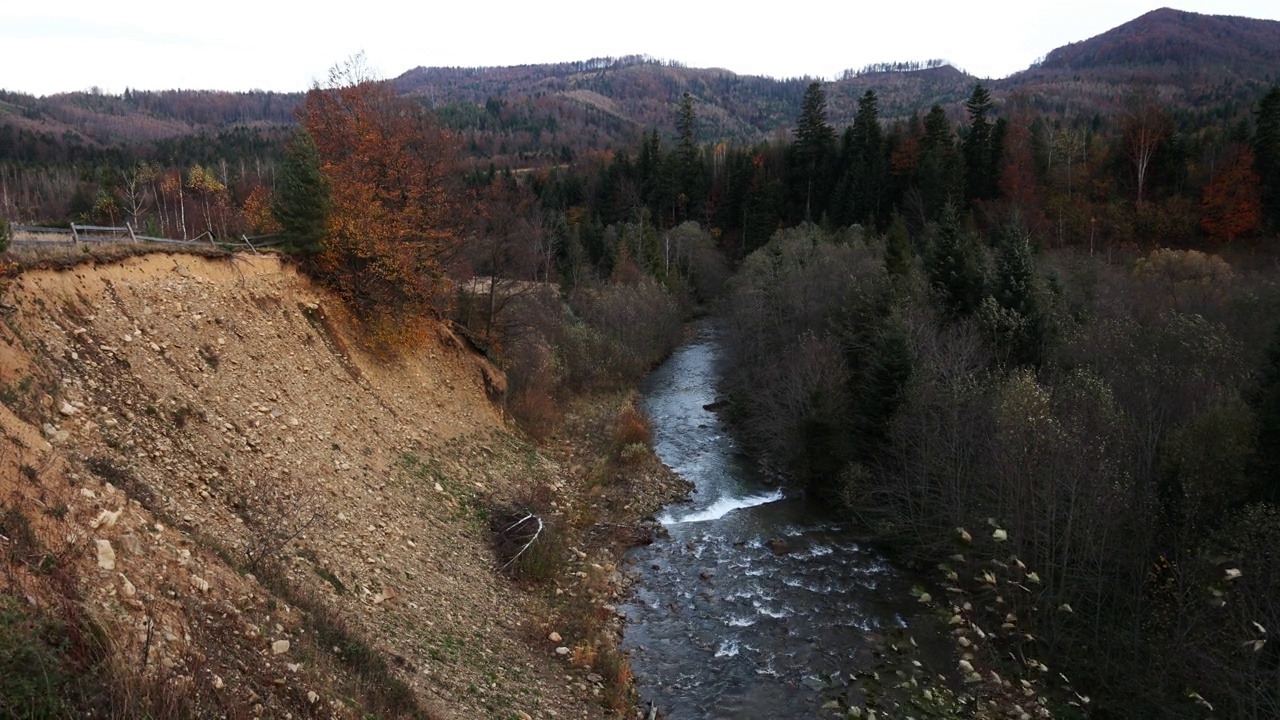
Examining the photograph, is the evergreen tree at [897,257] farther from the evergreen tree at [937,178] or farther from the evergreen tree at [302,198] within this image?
the evergreen tree at [302,198]

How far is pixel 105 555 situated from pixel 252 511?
5565mm

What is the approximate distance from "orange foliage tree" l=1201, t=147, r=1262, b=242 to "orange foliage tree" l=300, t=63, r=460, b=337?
50552 mm

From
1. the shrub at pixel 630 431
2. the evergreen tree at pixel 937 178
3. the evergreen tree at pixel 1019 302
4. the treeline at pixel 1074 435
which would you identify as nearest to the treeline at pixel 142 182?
the shrub at pixel 630 431

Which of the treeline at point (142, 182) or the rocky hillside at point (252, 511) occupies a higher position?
the treeline at point (142, 182)

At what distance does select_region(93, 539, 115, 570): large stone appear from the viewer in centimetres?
955

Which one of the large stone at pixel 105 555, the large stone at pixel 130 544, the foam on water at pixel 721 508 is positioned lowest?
the foam on water at pixel 721 508

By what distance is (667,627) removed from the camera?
19281 mm

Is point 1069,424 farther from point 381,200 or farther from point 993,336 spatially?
point 381,200

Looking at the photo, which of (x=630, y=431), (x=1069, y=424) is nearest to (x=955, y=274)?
(x=1069, y=424)

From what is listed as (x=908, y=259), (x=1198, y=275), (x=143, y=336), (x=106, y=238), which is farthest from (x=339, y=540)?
(x=1198, y=275)

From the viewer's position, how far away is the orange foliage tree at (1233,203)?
48.0 metres

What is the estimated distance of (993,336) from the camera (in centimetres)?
2900

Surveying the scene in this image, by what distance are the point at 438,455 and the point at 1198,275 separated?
39500 mm

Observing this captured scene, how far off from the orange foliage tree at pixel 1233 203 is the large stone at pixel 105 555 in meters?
60.9
